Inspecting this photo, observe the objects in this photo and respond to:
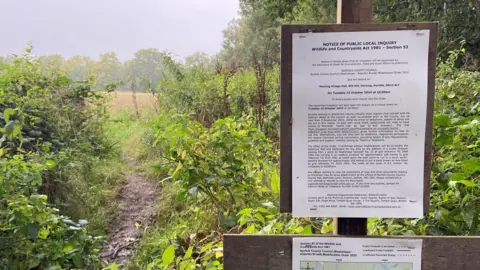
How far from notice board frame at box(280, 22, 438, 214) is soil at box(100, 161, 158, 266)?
235cm

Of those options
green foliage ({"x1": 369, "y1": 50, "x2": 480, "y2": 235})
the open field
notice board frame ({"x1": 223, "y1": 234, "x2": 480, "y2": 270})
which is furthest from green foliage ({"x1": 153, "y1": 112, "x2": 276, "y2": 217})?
the open field

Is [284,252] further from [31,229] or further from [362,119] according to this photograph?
[31,229]

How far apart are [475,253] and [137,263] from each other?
8.11 feet

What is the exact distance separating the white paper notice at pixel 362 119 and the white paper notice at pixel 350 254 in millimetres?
108

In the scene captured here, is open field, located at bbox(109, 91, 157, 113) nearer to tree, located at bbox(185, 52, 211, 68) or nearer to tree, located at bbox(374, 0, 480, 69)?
tree, located at bbox(185, 52, 211, 68)

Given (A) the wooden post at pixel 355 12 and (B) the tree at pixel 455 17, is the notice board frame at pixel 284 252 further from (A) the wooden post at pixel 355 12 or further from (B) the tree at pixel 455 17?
(B) the tree at pixel 455 17

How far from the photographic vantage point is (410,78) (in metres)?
1.29

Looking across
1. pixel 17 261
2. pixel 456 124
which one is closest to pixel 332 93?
pixel 456 124

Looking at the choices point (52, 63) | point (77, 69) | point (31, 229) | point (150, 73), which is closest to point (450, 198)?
point (31, 229)

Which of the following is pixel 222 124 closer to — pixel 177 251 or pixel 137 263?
pixel 177 251

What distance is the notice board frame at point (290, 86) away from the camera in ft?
4.24

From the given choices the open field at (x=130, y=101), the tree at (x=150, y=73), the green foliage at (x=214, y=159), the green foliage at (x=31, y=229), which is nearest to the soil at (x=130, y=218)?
the green foliage at (x=31, y=229)

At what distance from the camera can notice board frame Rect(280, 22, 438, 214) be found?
1293mm

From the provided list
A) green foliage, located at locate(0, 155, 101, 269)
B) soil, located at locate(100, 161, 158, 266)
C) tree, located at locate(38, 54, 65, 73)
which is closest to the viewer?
green foliage, located at locate(0, 155, 101, 269)
